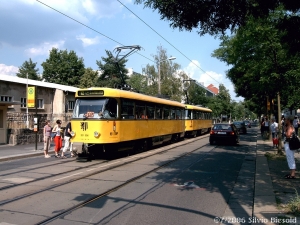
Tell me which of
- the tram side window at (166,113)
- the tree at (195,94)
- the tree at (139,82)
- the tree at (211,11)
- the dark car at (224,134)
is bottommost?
the dark car at (224,134)

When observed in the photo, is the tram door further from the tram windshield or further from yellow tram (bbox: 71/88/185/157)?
the tram windshield

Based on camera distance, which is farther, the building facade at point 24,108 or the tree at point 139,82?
the tree at point 139,82

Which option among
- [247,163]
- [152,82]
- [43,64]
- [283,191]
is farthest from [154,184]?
A: [43,64]

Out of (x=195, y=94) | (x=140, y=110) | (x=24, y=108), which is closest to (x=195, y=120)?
(x=24, y=108)

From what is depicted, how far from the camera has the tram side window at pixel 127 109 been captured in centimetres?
1443

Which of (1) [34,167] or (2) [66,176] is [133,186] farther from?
(1) [34,167]

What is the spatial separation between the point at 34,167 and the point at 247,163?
8249 millimetres

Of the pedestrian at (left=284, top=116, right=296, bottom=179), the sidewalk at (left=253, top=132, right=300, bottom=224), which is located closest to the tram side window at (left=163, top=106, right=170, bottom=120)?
the sidewalk at (left=253, top=132, right=300, bottom=224)

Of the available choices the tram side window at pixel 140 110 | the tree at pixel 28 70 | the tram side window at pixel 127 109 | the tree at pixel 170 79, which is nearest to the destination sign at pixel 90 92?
the tram side window at pixel 127 109

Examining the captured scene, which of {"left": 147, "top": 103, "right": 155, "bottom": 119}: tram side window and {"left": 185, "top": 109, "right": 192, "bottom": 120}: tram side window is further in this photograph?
{"left": 185, "top": 109, "right": 192, "bottom": 120}: tram side window

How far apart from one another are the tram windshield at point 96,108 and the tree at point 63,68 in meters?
51.8

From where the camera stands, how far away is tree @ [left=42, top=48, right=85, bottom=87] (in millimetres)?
64625

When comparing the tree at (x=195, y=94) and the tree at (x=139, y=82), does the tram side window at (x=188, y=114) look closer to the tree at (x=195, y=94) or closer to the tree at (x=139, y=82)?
the tree at (x=139, y=82)

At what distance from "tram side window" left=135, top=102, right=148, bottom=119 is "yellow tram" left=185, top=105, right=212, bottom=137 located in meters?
12.8
